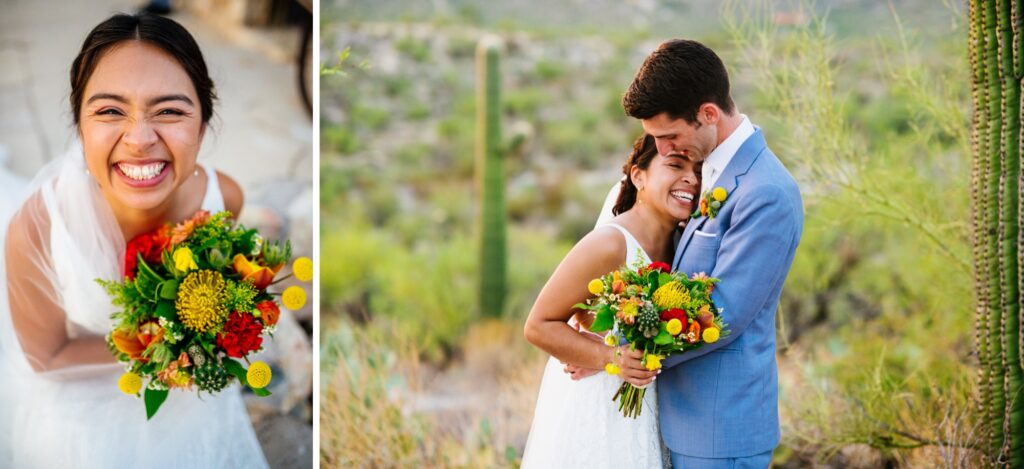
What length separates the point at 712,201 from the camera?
121 inches

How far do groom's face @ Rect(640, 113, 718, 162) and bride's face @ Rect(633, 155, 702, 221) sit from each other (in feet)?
0.11

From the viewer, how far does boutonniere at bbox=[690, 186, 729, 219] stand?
304 centimetres

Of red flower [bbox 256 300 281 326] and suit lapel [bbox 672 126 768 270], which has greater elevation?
suit lapel [bbox 672 126 768 270]

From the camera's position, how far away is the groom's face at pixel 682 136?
312 centimetres

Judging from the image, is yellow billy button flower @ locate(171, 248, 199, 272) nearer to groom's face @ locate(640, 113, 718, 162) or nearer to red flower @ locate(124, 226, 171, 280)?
red flower @ locate(124, 226, 171, 280)

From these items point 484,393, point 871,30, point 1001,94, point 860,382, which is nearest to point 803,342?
point 860,382

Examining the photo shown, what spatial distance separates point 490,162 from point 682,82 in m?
4.25

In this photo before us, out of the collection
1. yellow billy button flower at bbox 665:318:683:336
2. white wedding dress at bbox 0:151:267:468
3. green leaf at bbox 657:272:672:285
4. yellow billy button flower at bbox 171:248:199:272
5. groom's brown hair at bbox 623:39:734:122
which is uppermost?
groom's brown hair at bbox 623:39:734:122

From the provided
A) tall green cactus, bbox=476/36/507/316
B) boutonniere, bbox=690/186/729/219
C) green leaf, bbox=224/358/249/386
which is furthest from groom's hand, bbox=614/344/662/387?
tall green cactus, bbox=476/36/507/316

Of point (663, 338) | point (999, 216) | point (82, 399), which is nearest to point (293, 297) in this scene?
point (82, 399)

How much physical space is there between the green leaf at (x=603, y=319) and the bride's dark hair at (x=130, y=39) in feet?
6.26

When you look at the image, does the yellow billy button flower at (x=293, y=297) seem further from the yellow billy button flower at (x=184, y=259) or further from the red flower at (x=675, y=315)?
the red flower at (x=675, y=315)

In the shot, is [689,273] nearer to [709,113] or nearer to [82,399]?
[709,113]

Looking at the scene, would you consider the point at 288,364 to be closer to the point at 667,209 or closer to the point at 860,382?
the point at 667,209
